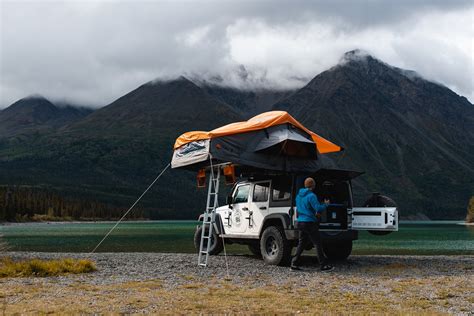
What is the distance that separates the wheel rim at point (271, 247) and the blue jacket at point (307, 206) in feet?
7.35

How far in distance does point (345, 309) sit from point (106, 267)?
9.73m

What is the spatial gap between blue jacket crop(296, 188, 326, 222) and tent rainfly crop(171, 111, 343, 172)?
1950 mm

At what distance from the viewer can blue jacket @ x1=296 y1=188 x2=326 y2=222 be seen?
15609mm

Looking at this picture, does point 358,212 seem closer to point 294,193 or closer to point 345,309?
point 294,193

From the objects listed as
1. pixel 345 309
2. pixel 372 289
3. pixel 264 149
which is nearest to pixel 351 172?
pixel 264 149

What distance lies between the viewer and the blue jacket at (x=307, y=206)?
51.2 feet

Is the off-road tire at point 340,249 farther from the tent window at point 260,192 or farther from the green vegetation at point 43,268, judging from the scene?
the green vegetation at point 43,268

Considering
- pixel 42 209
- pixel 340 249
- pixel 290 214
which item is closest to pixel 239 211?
pixel 290 214

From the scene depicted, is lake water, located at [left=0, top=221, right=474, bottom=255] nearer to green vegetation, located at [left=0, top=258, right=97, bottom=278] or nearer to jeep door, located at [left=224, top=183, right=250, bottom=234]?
jeep door, located at [left=224, top=183, right=250, bottom=234]

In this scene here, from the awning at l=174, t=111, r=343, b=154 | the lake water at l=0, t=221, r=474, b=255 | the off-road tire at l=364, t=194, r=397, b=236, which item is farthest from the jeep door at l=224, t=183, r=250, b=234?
the lake water at l=0, t=221, r=474, b=255

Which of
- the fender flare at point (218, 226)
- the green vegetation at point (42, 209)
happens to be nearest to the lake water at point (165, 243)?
the fender flare at point (218, 226)

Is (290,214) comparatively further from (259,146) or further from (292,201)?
(259,146)

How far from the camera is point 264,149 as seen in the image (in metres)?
17.7

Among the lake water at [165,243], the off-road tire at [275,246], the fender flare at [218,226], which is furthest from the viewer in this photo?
the lake water at [165,243]
